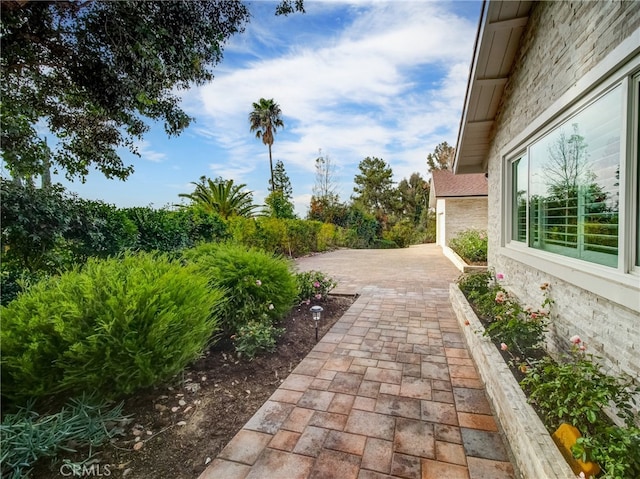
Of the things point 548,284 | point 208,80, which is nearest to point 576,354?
point 548,284

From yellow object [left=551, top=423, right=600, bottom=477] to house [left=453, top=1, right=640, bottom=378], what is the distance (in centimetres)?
69

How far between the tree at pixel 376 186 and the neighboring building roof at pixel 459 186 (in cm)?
1856

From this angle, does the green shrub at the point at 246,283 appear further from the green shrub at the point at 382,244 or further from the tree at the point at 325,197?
the green shrub at the point at 382,244

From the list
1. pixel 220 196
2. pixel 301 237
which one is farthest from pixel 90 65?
pixel 220 196

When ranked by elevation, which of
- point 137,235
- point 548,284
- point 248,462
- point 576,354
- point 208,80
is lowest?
point 248,462

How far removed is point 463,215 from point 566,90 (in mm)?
14484

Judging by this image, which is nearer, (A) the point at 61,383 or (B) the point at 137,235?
(A) the point at 61,383

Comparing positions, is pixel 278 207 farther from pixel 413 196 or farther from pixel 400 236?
pixel 413 196

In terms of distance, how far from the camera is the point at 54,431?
6.49ft

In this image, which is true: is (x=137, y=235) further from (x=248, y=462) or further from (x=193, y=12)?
(x=248, y=462)

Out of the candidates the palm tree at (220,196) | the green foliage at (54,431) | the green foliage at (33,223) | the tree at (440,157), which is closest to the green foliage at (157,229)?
the green foliage at (33,223)

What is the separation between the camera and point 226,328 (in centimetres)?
412

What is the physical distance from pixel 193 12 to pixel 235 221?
8.44m

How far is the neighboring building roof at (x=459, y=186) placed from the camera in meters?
15.8
